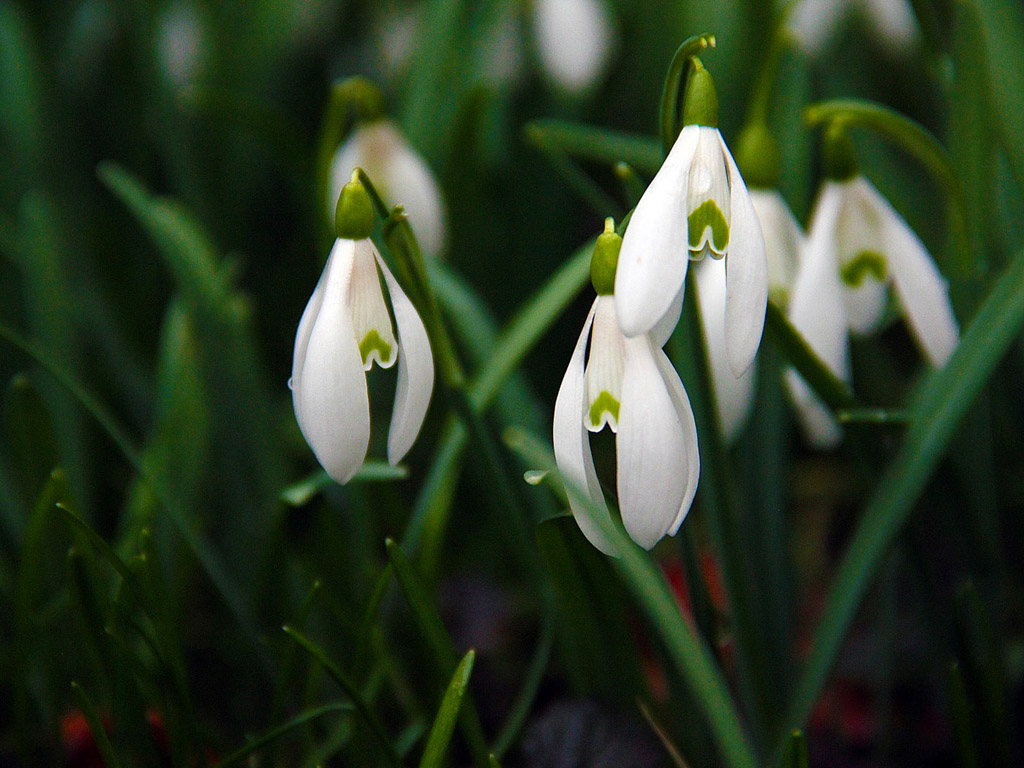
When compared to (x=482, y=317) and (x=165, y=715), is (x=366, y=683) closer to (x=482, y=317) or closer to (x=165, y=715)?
(x=165, y=715)

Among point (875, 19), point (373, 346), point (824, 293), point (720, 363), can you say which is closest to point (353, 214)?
point (373, 346)

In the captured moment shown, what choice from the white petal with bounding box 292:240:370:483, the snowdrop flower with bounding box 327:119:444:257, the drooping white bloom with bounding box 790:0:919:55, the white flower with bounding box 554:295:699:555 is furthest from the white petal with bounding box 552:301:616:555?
the drooping white bloom with bounding box 790:0:919:55

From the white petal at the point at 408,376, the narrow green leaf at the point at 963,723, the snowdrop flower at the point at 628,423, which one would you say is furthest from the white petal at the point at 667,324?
the narrow green leaf at the point at 963,723

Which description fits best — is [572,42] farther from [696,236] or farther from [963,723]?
[963,723]

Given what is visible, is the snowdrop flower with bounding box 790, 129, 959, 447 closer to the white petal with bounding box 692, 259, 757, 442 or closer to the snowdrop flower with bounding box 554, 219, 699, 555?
the white petal with bounding box 692, 259, 757, 442

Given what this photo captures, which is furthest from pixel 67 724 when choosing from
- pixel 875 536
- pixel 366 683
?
pixel 875 536

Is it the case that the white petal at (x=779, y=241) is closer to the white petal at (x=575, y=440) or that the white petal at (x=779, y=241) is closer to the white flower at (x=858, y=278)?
the white flower at (x=858, y=278)
